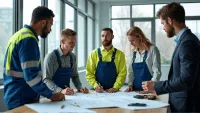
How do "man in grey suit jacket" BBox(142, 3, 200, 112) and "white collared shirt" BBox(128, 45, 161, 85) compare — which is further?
"white collared shirt" BBox(128, 45, 161, 85)

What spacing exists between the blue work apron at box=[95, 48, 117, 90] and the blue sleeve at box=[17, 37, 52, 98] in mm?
1208

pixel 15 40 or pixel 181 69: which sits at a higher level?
pixel 15 40

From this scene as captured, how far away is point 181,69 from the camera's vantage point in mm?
1503

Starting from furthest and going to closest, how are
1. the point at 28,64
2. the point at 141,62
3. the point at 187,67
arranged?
1. the point at 141,62
2. the point at 28,64
3. the point at 187,67

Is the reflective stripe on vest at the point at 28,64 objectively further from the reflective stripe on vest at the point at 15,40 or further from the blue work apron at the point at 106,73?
the blue work apron at the point at 106,73

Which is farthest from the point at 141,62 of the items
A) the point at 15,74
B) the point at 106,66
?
the point at 15,74

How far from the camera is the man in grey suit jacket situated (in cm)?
148

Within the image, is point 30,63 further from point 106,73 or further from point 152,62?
point 152,62

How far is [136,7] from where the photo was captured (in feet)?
26.2

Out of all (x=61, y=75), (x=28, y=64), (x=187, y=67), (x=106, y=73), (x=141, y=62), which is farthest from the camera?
(x=106, y=73)

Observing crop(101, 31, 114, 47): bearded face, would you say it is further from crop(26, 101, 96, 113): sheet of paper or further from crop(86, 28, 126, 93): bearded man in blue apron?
crop(26, 101, 96, 113): sheet of paper

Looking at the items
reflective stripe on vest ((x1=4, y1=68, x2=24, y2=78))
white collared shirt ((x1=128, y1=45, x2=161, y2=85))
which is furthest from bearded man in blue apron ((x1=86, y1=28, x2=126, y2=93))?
reflective stripe on vest ((x1=4, y1=68, x2=24, y2=78))

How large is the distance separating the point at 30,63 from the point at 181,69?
1017 mm

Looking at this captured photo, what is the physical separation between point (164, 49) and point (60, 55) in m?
6.02
